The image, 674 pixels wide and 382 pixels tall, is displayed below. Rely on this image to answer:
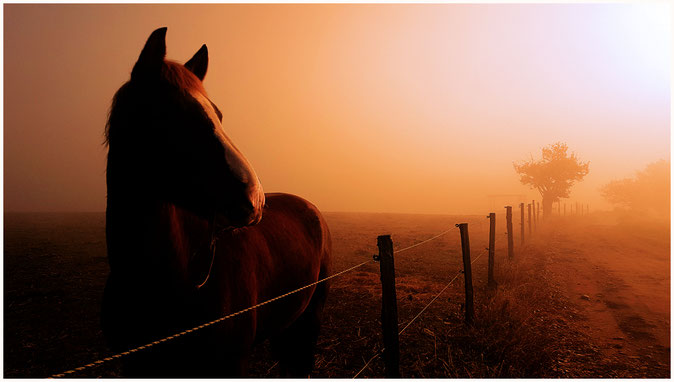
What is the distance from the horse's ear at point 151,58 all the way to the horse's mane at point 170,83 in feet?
0.14

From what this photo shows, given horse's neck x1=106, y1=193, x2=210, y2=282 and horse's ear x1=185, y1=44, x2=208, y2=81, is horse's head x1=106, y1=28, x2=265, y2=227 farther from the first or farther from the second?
horse's ear x1=185, y1=44, x2=208, y2=81

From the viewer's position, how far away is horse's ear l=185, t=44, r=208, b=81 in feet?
7.20

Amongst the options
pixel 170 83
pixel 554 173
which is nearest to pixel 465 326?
pixel 170 83

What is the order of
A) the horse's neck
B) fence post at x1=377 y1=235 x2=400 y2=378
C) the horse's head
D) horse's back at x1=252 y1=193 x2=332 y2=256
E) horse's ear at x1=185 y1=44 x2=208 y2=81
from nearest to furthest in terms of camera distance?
1. the horse's head
2. the horse's neck
3. horse's ear at x1=185 y1=44 x2=208 y2=81
4. fence post at x1=377 y1=235 x2=400 y2=378
5. horse's back at x1=252 y1=193 x2=332 y2=256

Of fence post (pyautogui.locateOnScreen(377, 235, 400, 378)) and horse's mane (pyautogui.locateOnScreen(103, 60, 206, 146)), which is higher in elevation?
horse's mane (pyautogui.locateOnScreen(103, 60, 206, 146))

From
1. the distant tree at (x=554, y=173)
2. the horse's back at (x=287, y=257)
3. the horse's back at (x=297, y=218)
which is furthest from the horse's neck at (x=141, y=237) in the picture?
the distant tree at (x=554, y=173)

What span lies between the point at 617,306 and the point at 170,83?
9.04m

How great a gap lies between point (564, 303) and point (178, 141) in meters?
8.02

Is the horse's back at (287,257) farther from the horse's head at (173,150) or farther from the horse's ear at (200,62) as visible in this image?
the horse's ear at (200,62)

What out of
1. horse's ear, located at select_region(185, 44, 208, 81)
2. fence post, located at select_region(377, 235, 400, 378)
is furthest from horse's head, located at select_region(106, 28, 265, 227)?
fence post, located at select_region(377, 235, 400, 378)

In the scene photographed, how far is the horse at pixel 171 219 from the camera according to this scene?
1.52 m

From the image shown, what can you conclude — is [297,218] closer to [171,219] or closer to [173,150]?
[171,219]

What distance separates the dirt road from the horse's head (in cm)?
486

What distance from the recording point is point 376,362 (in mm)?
4332
